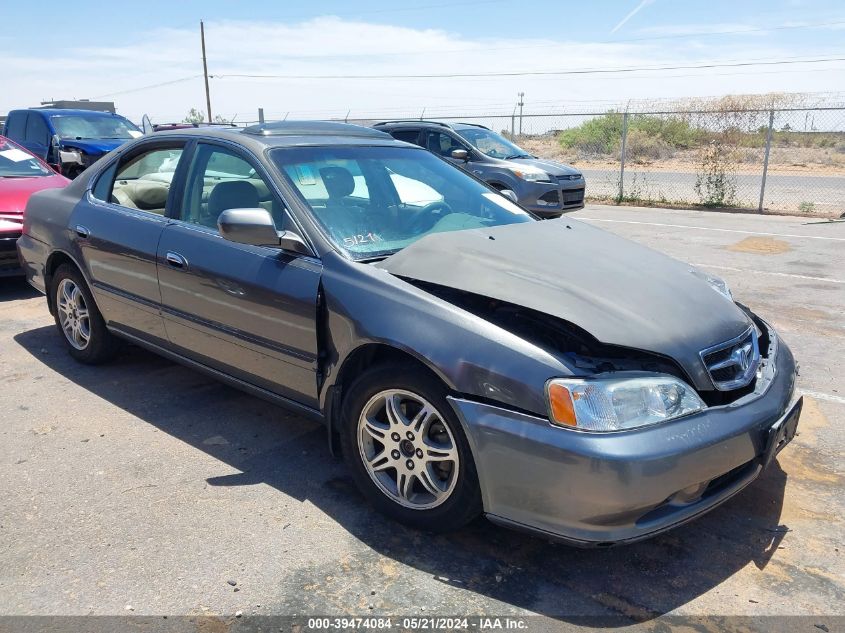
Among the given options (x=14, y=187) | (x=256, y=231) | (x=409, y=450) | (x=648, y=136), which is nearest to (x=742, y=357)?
(x=409, y=450)

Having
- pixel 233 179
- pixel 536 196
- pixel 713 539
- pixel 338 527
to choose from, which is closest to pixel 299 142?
pixel 233 179

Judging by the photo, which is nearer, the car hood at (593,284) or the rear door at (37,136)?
the car hood at (593,284)

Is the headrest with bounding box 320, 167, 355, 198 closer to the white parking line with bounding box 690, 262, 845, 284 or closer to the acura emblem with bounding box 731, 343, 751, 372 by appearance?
the acura emblem with bounding box 731, 343, 751, 372

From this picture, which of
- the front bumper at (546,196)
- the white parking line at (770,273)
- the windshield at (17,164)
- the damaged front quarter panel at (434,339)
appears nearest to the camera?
the damaged front quarter panel at (434,339)

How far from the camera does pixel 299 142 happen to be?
391cm

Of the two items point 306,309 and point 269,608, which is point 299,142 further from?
point 269,608

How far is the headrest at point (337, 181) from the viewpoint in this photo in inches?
146

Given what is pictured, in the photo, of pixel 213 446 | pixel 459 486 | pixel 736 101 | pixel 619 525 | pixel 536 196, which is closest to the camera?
pixel 619 525

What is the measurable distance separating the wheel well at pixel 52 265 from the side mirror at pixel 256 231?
2.15 meters

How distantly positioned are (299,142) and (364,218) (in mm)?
648

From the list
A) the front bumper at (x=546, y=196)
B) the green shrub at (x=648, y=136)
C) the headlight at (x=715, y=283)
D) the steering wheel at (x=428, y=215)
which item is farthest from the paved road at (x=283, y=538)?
the green shrub at (x=648, y=136)

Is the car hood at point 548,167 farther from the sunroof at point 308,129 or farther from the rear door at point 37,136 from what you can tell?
the rear door at point 37,136

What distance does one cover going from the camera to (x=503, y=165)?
11883mm

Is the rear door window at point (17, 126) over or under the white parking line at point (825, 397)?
over
